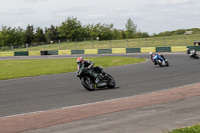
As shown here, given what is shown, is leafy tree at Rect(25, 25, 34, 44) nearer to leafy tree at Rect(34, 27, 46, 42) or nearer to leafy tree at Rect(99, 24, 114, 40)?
leafy tree at Rect(34, 27, 46, 42)

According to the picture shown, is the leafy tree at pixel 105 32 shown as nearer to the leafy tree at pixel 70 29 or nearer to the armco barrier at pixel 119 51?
the leafy tree at pixel 70 29

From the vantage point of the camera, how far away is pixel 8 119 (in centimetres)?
746

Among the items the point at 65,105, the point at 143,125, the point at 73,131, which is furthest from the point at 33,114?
the point at 143,125

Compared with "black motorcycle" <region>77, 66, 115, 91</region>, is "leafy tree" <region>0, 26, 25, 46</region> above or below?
above

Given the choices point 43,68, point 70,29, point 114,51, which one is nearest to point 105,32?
point 70,29

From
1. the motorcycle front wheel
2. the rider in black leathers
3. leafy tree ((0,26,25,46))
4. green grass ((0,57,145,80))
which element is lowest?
green grass ((0,57,145,80))

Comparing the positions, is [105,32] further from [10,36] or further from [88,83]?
[88,83]

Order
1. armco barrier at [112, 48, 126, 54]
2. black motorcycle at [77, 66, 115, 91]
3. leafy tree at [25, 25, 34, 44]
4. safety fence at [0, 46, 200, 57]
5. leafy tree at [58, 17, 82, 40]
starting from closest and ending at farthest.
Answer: black motorcycle at [77, 66, 115, 91] → safety fence at [0, 46, 200, 57] → armco barrier at [112, 48, 126, 54] → leafy tree at [58, 17, 82, 40] → leafy tree at [25, 25, 34, 44]

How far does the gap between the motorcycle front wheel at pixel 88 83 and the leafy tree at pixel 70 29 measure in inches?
2958

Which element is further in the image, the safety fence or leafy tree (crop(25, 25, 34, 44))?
leafy tree (crop(25, 25, 34, 44))

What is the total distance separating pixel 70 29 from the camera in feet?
288

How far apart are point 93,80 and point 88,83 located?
26 cm

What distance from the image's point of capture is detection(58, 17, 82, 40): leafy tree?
86750 mm

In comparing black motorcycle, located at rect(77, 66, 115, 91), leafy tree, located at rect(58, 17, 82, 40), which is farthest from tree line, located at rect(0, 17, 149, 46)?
black motorcycle, located at rect(77, 66, 115, 91)
